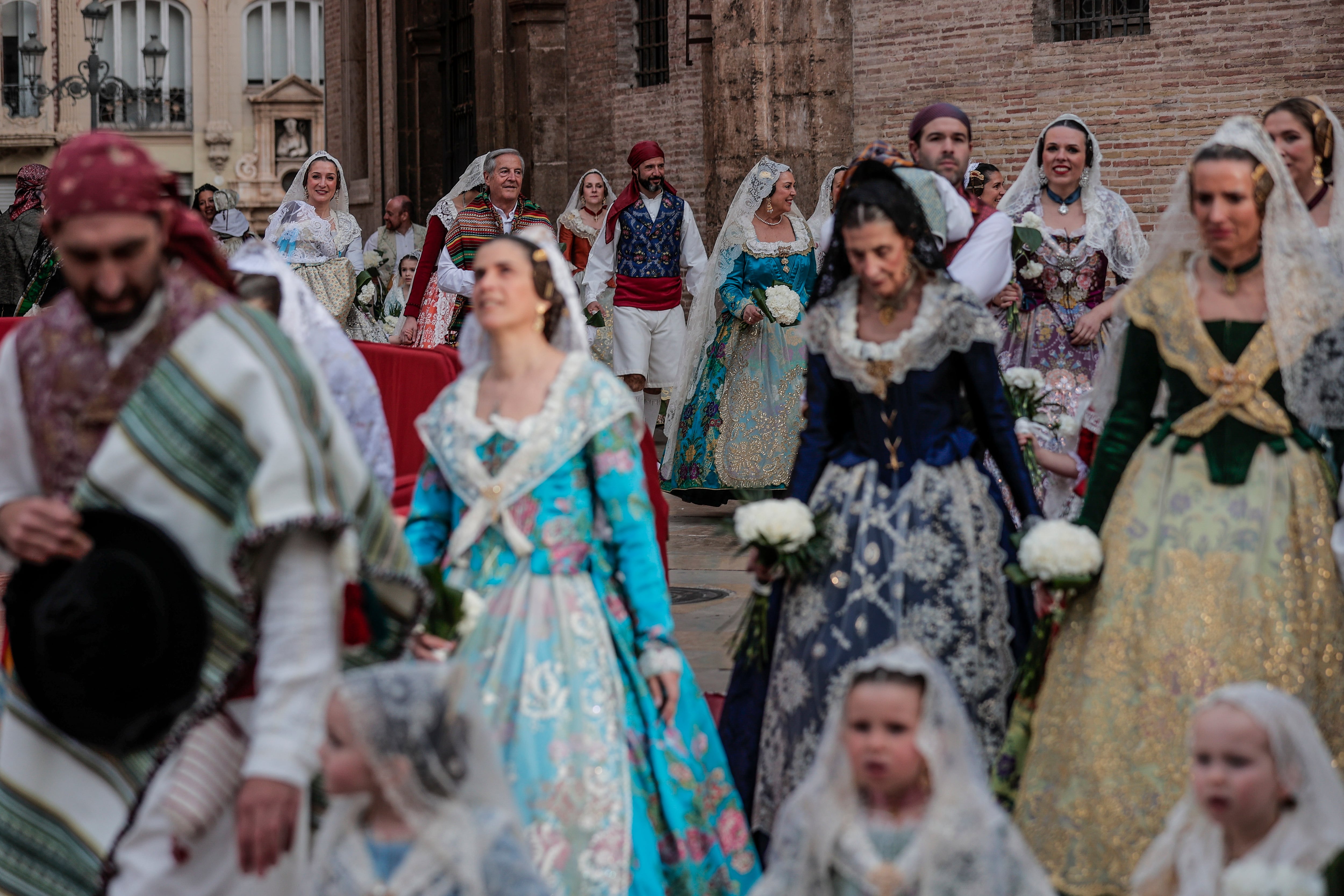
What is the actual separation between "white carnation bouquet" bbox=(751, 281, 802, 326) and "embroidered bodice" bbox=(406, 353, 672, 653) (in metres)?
6.23

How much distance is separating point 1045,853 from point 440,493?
1713 mm

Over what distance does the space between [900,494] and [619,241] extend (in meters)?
7.62

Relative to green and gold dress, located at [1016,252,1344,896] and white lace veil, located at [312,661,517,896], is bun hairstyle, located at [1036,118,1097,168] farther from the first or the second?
white lace veil, located at [312,661,517,896]

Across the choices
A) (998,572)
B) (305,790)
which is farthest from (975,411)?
(305,790)

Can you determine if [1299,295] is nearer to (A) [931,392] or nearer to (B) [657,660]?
(A) [931,392]

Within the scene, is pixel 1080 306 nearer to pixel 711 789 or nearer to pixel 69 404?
pixel 711 789

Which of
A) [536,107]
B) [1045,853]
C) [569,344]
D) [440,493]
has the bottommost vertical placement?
[1045,853]

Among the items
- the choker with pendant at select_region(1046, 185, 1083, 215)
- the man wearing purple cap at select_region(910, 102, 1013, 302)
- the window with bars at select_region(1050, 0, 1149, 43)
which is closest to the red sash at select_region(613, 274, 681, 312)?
the window with bars at select_region(1050, 0, 1149, 43)

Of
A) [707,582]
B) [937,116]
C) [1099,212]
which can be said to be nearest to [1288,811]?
[937,116]

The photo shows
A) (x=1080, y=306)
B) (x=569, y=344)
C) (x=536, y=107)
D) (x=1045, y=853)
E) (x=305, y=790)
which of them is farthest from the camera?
(x=536, y=107)

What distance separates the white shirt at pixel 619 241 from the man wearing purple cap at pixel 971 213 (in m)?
5.35

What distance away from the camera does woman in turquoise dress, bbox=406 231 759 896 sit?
13.8 feet

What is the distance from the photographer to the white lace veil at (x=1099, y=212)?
794 cm

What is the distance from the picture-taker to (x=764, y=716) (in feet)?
16.5
